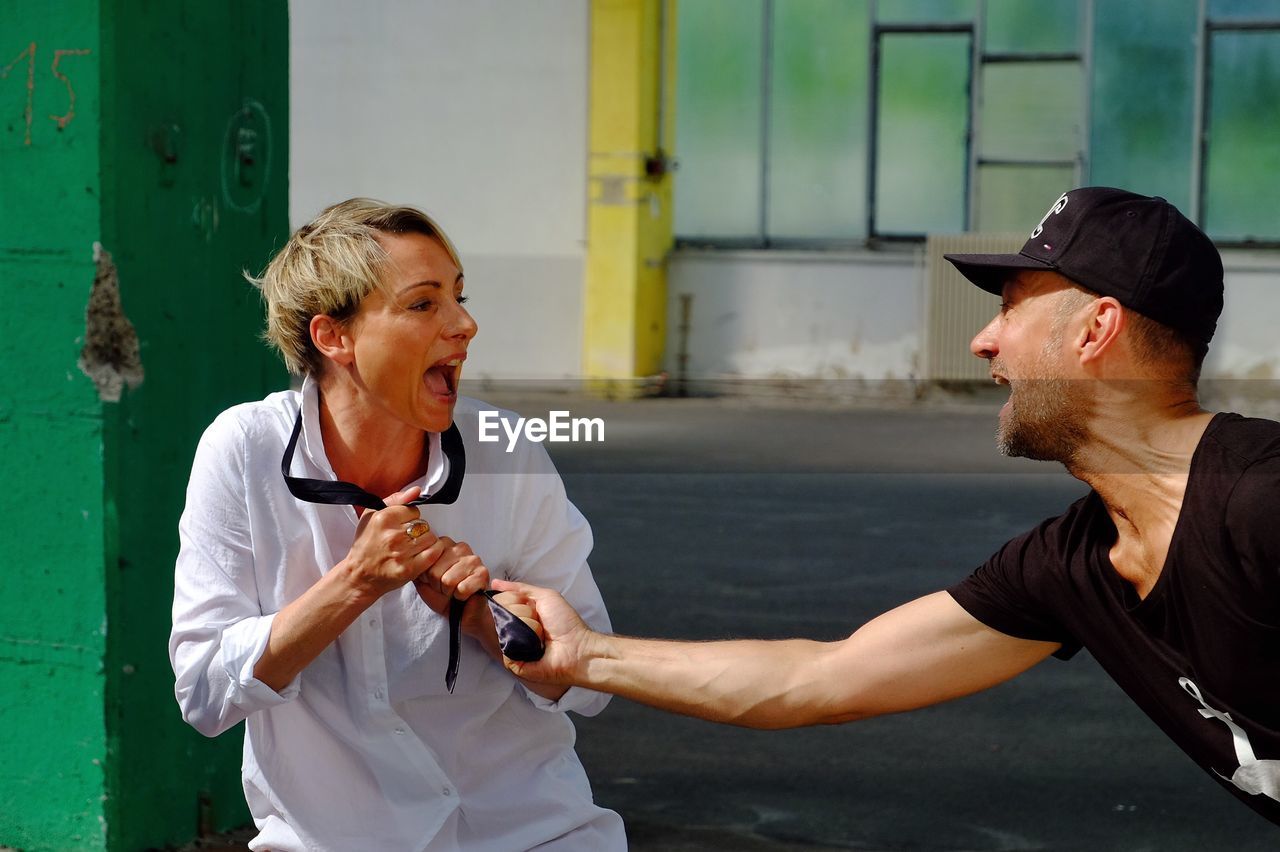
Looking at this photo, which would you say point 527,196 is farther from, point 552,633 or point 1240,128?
point 552,633

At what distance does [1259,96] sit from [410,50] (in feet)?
25.4

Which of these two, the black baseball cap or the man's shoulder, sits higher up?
the black baseball cap

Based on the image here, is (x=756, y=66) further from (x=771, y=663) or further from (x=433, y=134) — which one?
(x=771, y=663)

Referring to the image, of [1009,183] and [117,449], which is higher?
[1009,183]

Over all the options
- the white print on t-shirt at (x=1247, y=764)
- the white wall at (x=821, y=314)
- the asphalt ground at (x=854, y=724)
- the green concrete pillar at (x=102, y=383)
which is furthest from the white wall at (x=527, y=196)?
the white print on t-shirt at (x=1247, y=764)

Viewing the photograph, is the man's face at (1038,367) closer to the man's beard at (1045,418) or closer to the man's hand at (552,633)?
the man's beard at (1045,418)

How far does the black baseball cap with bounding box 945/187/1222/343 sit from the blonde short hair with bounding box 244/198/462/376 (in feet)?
3.25

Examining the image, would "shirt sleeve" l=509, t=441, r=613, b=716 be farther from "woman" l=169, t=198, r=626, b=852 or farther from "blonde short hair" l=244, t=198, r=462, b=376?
"blonde short hair" l=244, t=198, r=462, b=376

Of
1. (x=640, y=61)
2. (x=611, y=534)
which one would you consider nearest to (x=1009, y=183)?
(x=640, y=61)

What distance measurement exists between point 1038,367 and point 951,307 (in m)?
12.9

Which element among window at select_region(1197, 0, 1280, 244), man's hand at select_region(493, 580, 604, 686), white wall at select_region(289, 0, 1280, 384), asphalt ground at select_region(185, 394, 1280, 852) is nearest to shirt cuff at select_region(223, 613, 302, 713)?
man's hand at select_region(493, 580, 604, 686)

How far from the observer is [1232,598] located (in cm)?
235

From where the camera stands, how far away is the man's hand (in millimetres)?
2787

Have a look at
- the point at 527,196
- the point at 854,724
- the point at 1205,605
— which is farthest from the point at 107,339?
the point at 527,196
